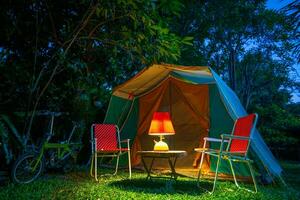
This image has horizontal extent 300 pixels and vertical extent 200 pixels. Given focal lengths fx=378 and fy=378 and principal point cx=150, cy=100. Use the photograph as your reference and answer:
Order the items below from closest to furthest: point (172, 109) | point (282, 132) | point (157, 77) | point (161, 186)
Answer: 1. point (161, 186)
2. point (157, 77)
3. point (172, 109)
4. point (282, 132)

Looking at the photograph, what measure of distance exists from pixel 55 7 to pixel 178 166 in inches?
132

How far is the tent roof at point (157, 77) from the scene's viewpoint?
5.46m

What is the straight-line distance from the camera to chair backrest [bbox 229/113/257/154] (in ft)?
13.6

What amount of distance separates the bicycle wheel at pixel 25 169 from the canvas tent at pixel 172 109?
199cm

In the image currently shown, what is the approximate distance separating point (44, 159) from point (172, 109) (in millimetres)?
2771

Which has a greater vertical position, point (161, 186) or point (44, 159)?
point (44, 159)

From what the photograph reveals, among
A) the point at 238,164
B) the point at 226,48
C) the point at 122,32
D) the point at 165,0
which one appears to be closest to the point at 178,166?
the point at 238,164

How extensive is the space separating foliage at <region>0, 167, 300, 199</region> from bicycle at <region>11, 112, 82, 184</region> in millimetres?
160

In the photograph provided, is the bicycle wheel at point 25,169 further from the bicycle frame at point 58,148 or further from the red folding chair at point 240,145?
the red folding chair at point 240,145

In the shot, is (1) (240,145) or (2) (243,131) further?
(2) (243,131)

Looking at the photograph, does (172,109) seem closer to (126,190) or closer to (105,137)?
(105,137)

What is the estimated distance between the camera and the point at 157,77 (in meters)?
6.50

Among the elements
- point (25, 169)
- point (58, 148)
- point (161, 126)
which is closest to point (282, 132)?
point (161, 126)

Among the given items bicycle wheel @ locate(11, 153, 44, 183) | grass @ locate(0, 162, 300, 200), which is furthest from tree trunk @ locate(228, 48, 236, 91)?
bicycle wheel @ locate(11, 153, 44, 183)
